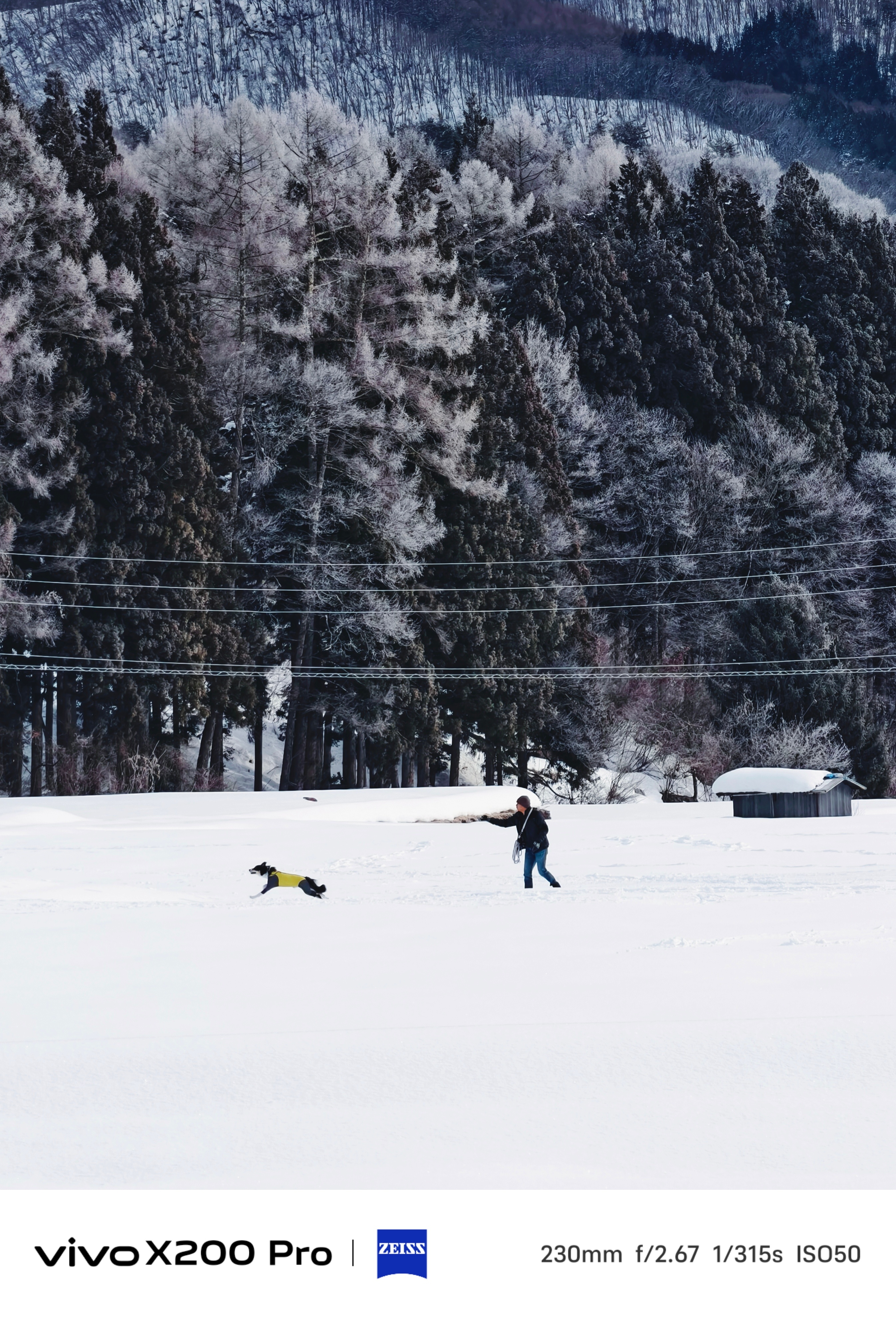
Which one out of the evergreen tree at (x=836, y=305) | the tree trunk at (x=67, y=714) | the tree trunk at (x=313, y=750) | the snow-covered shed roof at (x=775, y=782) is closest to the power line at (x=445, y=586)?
the tree trunk at (x=67, y=714)

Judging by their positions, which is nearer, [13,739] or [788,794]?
[13,739]

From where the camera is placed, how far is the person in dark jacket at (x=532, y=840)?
1719 cm

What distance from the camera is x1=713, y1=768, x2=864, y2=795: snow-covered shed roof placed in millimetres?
37000

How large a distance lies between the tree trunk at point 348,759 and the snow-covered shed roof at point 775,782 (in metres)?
10.5

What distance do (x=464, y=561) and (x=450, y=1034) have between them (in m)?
33.9

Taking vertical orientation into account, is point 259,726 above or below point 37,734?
above

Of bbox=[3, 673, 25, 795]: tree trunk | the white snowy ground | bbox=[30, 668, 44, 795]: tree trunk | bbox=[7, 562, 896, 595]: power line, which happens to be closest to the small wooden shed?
bbox=[7, 562, 896, 595]: power line

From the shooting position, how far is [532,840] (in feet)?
56.5

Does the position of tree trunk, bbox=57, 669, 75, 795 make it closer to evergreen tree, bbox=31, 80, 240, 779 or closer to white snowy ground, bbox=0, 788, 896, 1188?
evergreen tree, bbox=31, 80, 240, 779

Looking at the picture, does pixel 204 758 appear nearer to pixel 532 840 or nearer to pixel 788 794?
pixel 788 794

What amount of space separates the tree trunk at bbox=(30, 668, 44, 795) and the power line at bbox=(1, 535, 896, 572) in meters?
2.81

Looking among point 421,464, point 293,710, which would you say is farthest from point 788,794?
point 421,464

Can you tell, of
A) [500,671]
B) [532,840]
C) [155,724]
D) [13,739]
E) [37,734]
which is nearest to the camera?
[532,840]
